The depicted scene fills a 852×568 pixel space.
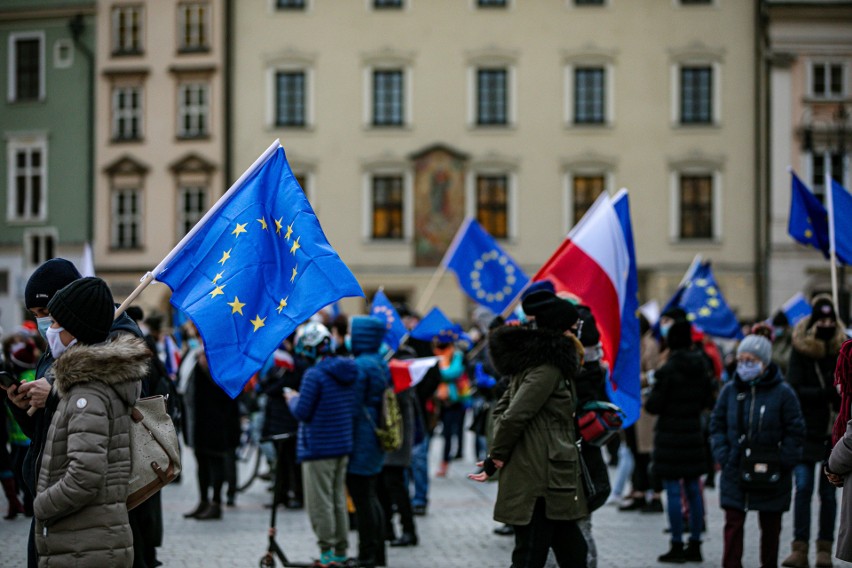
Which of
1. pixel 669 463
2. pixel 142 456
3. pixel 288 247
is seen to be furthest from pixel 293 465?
pixel 142 456

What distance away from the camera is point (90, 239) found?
3956 cm

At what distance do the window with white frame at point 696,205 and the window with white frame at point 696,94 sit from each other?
1.75 m

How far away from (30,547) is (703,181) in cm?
3379

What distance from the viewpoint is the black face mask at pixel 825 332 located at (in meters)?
9.82

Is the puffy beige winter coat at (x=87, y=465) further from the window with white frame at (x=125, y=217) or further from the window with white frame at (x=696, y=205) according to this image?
the window with white frame at (x=125, y=217)

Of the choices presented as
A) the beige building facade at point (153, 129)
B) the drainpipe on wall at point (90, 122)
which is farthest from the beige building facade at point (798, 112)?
the drainpipe on wall at point (90, 122)

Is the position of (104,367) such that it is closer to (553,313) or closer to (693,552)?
(553,313)

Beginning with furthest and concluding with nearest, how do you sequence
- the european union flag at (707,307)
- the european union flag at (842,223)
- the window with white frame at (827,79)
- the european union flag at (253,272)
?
the window with white frame at (827,79) < the european union flag at (707,307) < the european union flag at (842,223) < the european union flag at (253,272)

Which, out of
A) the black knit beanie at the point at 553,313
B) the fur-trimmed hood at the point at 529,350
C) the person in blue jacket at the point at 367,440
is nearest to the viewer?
the fur-trimmed hood at the point at 529,350

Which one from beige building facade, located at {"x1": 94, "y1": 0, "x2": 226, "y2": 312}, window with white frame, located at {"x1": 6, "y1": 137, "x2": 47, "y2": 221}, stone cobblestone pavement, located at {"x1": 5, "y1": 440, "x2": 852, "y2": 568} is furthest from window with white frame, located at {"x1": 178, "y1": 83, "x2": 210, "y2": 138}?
stone cobblestone pavement, located at {"x1": 5, "y1": 440, "x2": 852, "y2": 568}

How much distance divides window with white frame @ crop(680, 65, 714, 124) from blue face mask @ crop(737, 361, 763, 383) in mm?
29663

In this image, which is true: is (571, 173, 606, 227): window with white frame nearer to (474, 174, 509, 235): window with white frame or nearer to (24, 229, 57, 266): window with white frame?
(474, 174, 509, 235): window with white frame

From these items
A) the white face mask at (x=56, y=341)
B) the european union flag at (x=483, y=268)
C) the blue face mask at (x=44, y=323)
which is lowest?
the white face mask at (x=56, y=341)

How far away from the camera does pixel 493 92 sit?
124 feet
